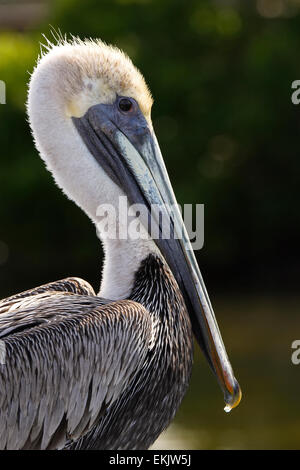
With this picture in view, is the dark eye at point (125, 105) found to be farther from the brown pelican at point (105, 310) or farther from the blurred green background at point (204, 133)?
the blurred green background at point (204, 133)

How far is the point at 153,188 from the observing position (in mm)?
4465

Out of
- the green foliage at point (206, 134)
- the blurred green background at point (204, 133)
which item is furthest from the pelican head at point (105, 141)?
the green foliage at point (206, 134)

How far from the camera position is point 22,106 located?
2053 centimetres

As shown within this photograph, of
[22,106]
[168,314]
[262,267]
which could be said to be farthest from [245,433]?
[22,106]

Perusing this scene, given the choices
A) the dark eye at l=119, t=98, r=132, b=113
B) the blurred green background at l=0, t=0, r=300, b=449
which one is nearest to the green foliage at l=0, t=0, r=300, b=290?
the blurred green background at l=0, t=0, r=300, b=449

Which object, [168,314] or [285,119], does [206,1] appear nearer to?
[285,119]

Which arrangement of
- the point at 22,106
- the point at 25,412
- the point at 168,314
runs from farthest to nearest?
1. the point at 22,106
2. the point at 168,314
3. the point at 25,412

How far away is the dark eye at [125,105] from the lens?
4.55 metres

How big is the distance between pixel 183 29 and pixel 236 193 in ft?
11.6

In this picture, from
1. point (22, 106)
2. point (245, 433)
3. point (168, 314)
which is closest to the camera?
point (168, 314)

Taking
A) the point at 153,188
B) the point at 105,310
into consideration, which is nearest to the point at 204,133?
the point at 153,188

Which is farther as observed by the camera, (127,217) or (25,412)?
(127,217)

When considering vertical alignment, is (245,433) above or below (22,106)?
below

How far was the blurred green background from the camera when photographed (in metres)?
20.4
